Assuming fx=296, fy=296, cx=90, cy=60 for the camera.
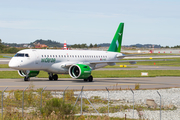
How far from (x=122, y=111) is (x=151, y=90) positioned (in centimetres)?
1081

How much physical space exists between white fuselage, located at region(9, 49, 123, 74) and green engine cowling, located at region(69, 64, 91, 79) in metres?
0.98

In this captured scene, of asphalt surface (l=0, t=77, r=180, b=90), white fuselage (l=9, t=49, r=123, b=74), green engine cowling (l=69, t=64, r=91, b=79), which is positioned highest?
white fuselage (l=9, t=49, r=123, b=74)

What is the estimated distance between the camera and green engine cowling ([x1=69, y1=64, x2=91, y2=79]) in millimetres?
36344

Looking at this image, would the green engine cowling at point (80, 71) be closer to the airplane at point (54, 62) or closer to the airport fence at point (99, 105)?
the airplane at point (54, 62)

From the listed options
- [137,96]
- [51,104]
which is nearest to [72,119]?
[51,104]

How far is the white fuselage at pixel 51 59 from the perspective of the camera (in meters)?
35.0

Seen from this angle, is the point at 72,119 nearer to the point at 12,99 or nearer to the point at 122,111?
the point at 122,111

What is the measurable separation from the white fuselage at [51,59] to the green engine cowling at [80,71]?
98cm

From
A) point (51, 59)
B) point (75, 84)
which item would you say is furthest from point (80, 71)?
point (51, 59)

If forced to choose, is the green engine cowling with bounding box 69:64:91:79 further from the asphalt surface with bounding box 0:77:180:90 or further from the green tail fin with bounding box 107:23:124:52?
the green tail fin with bounding box 107:23:124:52

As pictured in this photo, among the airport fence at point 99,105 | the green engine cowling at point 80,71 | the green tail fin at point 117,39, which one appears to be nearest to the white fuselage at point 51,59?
the green engine cowling at point 80,71

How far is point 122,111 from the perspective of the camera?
2045 cm

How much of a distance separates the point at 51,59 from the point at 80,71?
13.5 feet

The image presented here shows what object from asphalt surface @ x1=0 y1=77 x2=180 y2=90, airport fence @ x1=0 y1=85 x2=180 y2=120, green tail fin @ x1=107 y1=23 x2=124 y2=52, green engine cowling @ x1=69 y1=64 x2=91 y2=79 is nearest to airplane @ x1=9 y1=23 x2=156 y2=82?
green engine cowling @ x1=69 y1=64 x2=91 y2=79
